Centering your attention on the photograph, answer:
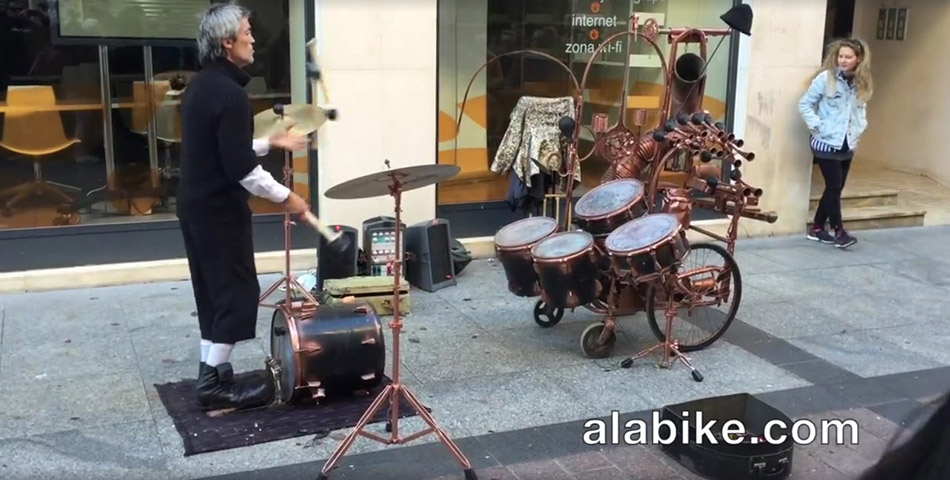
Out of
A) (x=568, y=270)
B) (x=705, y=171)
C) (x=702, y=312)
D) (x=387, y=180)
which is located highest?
(x=387, y=180)

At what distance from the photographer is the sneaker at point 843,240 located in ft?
29.2

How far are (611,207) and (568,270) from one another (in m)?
0.53

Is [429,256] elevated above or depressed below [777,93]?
below

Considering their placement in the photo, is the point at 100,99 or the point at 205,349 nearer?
the point at 205,349

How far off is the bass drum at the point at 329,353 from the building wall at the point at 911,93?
835cm

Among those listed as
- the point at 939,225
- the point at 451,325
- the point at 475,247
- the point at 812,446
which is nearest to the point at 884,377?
the point at 812,446

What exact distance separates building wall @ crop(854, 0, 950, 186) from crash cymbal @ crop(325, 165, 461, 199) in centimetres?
849

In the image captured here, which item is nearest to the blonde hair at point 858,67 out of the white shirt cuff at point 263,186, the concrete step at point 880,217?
the concrete step at point 880,217

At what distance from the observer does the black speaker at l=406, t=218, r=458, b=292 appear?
722 centimetres

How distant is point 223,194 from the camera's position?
4.74 metres

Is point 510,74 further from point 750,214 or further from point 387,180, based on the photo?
point 387,180

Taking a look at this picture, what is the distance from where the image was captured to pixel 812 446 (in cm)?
473

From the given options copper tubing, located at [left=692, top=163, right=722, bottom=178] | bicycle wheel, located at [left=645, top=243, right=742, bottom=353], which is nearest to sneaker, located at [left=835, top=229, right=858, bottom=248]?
bicycle wheel, located at [left=645, top=243, right=742, bottom=353]

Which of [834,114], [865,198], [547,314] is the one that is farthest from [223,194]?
[865,198]
